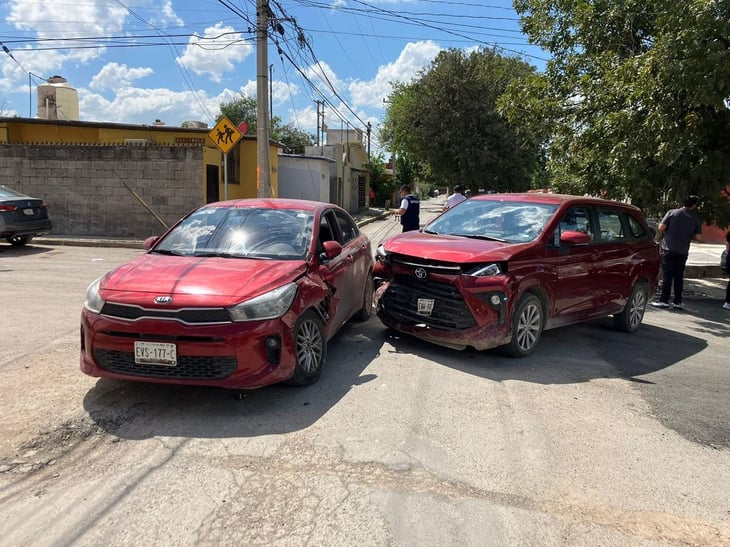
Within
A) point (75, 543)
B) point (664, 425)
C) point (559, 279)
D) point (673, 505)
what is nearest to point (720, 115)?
point (559, 279)

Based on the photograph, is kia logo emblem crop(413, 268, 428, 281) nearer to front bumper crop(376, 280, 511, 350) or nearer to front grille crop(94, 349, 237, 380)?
front bumper crop(376, 280, 511, 350)

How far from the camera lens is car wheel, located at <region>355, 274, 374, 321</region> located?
7072 mm

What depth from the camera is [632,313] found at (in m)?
7.49

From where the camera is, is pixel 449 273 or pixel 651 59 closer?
pixel 449 273

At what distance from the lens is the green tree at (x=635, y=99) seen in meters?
7.82

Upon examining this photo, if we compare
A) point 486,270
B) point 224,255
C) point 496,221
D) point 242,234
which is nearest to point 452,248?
point 486,270

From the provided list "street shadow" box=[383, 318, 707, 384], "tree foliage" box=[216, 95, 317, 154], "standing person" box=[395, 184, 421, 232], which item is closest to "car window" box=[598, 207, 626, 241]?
"street shadow" box=[383, 318, 707, 384]

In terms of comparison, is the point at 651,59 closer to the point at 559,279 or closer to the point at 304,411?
the point at 559,279

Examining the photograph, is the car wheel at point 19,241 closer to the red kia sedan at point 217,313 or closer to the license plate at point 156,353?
the red kia sedan at point 217,313

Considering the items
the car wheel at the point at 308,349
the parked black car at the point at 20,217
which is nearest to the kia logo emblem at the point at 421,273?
the car wheel at the point at 308,349

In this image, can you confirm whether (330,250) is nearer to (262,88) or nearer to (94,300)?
(94,300)

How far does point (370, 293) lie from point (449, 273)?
74.3 inches

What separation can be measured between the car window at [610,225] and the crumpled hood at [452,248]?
1677mm

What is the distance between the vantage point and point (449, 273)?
561 centimetres
